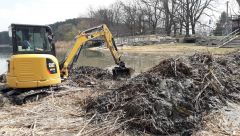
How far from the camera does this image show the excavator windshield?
11219 millimetres

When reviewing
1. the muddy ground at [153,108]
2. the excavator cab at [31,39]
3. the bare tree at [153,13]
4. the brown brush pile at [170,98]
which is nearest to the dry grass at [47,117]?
the muddy ground at [153,108]

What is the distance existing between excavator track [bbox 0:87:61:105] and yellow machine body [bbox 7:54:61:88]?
0.65 feet

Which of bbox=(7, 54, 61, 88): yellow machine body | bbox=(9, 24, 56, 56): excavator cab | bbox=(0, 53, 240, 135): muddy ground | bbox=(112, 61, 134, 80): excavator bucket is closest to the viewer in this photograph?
bbox=(0, 53, 240, 135): muddy ground

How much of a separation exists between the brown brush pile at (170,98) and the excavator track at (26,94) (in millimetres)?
2383

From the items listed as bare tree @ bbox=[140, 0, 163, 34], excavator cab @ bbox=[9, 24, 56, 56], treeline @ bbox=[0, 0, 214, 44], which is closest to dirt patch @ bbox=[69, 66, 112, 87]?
excavator cab @ bbox=[9, 24, 56, 56]

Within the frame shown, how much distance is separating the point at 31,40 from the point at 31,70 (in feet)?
4.14

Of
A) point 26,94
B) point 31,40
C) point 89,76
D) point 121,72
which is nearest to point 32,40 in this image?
point 31,40

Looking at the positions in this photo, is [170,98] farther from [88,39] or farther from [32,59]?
[88,39]

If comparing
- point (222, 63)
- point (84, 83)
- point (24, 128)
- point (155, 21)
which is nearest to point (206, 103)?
point (222, 63)

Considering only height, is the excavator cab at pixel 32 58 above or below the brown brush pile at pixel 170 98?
above

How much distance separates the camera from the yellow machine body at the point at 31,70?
10.6 meters

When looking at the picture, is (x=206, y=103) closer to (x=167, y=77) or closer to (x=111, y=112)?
(x=167, y=77)

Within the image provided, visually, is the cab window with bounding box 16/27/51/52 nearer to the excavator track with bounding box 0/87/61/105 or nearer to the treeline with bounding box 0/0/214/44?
the excavator track with bounding box 0/87/61/105

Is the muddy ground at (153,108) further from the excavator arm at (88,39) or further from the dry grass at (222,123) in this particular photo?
the excavator arm at (88,39)
